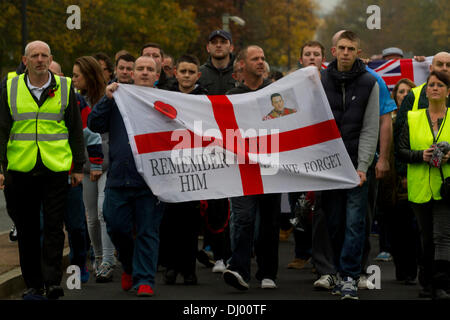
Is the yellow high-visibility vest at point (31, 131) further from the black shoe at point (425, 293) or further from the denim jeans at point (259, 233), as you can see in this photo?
the black shoe at point (425, 293)

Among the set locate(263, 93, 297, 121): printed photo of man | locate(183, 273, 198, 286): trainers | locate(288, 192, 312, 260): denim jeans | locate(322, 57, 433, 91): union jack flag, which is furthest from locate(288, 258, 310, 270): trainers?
locate(322, 57, 433, 91): union jack flag

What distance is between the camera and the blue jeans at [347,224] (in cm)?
853

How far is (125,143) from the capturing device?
345 inches

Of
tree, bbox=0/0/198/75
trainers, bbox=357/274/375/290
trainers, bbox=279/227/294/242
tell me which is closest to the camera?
trainers, bbox=357/274/375/290

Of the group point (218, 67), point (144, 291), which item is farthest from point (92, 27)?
point (144, 291)

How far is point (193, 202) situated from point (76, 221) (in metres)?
1.11

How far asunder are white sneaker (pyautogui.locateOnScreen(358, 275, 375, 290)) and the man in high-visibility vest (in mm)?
2814

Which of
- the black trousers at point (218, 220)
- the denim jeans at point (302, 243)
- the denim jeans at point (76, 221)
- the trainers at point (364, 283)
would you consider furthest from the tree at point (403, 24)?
the denim jeans at point (76, 221)

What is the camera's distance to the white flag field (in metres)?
8.76

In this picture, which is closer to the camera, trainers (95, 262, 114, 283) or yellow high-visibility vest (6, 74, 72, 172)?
yellow high-visibility vest (6, 74, 72, 172)

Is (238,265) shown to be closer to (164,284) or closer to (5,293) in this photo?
(164,284)

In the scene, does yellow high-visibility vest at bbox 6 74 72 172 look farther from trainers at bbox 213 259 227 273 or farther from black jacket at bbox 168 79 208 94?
trainers at bbox 213 259 227 273
